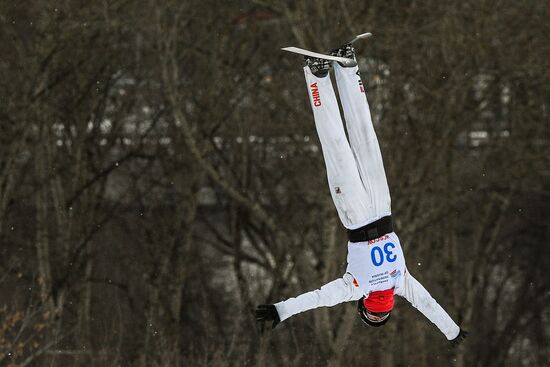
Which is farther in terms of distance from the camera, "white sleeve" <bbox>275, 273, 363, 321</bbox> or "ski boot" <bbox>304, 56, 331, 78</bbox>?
"ski boot" <bbox>304, 56, 331, 78</bbox>

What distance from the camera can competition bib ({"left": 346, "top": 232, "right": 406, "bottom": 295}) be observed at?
9.71m

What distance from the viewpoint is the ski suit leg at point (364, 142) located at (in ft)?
31.6

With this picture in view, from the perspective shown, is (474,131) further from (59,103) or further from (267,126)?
(59,103)

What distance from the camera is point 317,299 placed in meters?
9.30

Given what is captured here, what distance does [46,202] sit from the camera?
95.5 ft

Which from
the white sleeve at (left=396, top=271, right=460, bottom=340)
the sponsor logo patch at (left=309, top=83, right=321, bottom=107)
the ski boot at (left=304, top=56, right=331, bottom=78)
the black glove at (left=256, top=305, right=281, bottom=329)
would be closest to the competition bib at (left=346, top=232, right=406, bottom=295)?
the white sleeve at (left=396, top=271, right=460, bottom=340)

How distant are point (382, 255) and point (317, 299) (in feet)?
2.59

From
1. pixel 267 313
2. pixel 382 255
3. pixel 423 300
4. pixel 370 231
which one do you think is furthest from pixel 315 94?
pixel 423 300

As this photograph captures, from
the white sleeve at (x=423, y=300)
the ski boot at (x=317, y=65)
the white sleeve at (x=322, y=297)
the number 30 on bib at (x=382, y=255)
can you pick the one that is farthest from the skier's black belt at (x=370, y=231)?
the ski boot at (x=317, y=65)

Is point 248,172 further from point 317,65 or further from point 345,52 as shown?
point 317,65

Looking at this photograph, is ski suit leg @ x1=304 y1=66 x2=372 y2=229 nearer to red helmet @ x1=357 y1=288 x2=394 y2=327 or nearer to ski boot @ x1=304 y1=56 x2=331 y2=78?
ski boot @ x1=304 y1=56 x2=331 y2=78

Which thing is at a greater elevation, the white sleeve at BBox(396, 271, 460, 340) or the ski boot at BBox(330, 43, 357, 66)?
the ski boot at BBox(330, 43, 357, 66)

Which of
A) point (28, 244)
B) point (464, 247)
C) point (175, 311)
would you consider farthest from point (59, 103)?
point (464, 247)

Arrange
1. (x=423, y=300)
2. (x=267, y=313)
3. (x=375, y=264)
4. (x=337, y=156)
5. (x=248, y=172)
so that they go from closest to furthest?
(x=267, y=313) → (x=337, y=156) → (x=375, y=264) → (x=423, y=300) → (x=248, y=172)
